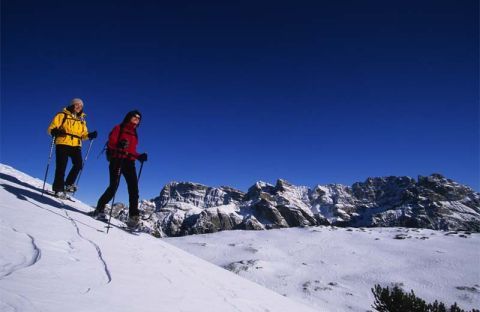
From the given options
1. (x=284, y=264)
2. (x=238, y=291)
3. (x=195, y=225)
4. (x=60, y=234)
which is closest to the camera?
(x=60, y=234)

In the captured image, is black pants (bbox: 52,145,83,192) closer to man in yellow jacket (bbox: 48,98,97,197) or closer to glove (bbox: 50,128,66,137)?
man in yellow jacket (bbox: 48,98,97,197)

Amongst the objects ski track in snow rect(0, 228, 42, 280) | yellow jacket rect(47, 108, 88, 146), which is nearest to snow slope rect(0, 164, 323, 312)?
ski track in snow rect(0, 228, 42, 280)

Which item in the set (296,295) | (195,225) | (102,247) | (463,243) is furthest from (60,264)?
(195,225)

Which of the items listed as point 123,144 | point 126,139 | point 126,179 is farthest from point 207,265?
point 126,139

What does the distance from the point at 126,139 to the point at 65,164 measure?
2.72 metres

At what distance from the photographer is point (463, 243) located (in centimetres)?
2531

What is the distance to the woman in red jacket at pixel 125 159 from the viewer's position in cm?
796

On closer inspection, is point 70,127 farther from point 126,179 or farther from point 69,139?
point 126,179

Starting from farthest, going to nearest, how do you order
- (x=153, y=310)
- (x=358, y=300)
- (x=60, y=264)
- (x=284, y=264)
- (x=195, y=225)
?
(x=195, y=225) < (x=284, y=264) < (x=358, y=300) < (x=60, y=264) < (x=153, y=310)

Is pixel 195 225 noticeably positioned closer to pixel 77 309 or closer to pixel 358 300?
pixel 358 300

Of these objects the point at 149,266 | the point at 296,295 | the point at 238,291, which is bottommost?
the point at 296,295

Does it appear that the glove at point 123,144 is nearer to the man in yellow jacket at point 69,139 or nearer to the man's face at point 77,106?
the man in yellow jacket at point 69,139

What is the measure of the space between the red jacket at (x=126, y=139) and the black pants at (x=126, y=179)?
160 mm

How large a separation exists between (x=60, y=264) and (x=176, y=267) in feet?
7.75
